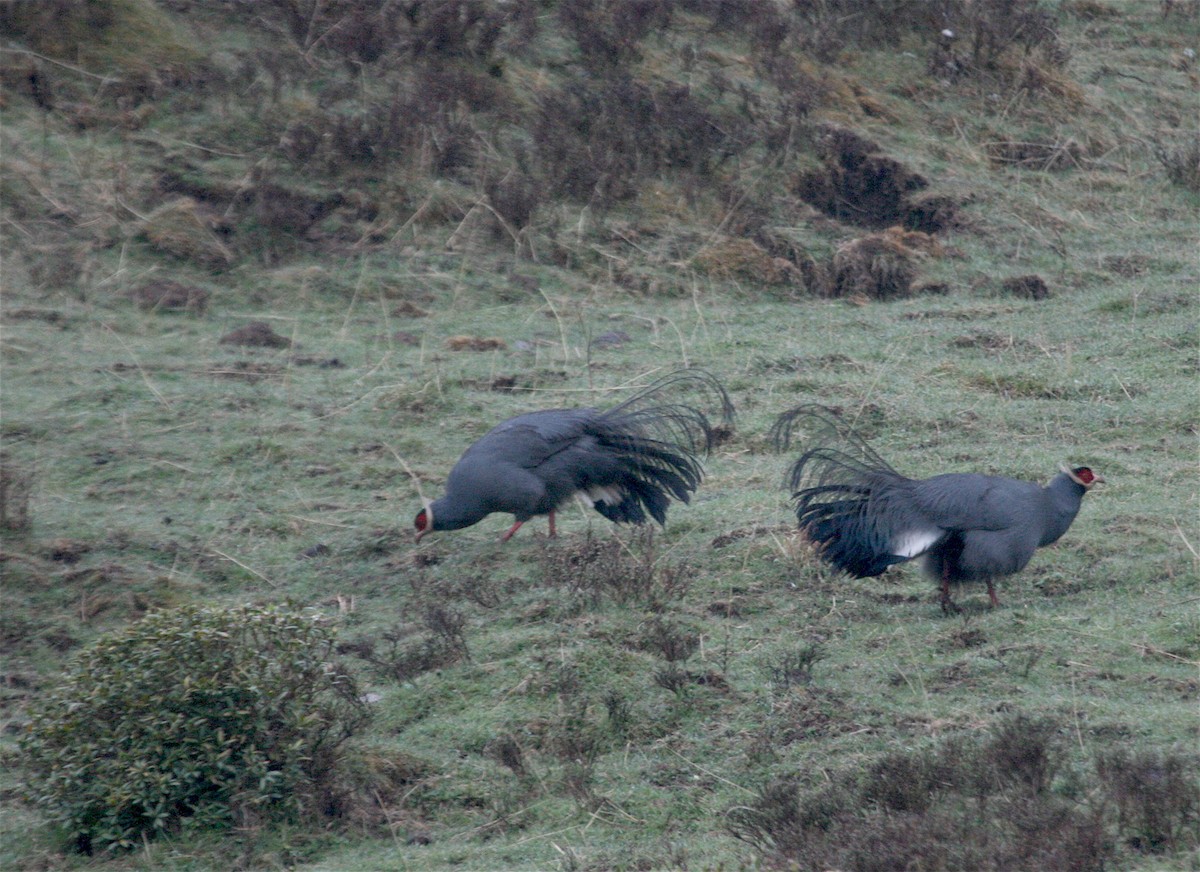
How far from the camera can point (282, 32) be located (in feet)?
45.2

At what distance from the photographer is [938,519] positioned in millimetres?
6363

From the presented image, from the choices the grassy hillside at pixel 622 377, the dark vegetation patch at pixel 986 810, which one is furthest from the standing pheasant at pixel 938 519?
the dark vegetation patch at pixel 986 810

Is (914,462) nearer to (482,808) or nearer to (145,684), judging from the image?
(482,808)

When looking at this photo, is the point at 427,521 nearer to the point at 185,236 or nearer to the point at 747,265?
the point at 185,236

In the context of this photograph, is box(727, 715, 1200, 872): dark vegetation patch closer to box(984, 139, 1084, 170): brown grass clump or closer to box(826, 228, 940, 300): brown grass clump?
box(826, 228, 940, 300): brown grass clump

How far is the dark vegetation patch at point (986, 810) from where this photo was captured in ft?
12.4

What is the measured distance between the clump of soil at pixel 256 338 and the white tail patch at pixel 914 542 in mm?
5654

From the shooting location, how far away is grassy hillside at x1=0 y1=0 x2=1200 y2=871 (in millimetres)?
4934

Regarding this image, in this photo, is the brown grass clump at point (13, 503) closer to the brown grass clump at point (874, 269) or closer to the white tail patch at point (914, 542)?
the white tail patch at point (914, 542)

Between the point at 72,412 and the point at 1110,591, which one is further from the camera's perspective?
the point at 72,412

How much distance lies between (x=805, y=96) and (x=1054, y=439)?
6.59 m

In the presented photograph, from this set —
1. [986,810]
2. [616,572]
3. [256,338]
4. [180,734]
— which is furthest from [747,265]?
[986,810]

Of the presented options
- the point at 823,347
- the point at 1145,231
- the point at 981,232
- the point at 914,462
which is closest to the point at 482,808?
the point at 914,462

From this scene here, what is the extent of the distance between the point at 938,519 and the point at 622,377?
371 cm
